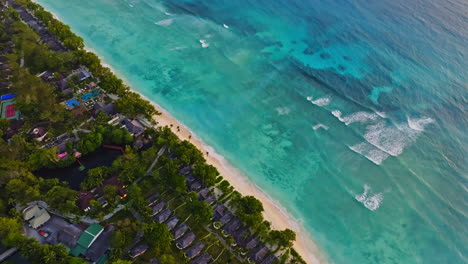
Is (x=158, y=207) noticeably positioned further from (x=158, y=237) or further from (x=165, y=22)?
(x=165, y=22)

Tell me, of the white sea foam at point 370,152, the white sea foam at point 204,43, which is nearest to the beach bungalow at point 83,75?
the white sea foam at point 204,43

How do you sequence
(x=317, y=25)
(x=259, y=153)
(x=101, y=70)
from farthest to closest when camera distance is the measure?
(x=317, y=25) < (x=101, y=70) < (x=259, y=153)

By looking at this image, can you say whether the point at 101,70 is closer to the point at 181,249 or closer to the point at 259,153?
the point at 259,153

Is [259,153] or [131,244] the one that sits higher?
[259,153]

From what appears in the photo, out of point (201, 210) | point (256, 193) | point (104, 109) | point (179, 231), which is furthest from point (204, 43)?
point (179, 231)

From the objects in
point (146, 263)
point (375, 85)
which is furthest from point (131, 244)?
point (375, 85)
